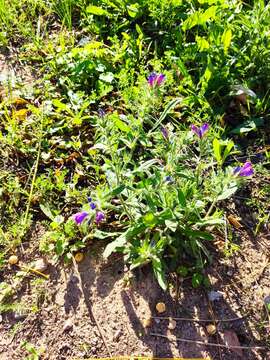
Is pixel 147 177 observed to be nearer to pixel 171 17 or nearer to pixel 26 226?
pixel 26 226

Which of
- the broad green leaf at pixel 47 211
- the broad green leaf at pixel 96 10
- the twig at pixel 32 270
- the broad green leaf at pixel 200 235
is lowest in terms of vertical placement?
the twig at pixel 32 270

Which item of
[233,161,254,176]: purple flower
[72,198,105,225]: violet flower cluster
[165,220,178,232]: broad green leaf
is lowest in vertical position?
[165,220,178,232]: broad green leaf

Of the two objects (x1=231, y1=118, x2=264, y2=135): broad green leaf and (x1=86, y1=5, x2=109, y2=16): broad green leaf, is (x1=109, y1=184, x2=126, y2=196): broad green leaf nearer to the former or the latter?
(x1=231, y1=118, x2=264, y2=135): broad green leaf

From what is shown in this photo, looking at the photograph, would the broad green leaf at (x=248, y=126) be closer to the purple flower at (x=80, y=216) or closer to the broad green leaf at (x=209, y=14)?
the broad green leaf at (x=209, y=14)

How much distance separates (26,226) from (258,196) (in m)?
1.36

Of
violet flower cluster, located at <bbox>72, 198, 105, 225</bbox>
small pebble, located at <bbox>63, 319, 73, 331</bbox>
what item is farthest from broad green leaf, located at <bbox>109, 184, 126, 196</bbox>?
small pebble, located at <bbox>63, 319, 73, 331</bbox>

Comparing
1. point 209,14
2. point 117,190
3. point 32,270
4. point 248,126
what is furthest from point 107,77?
point 32,270

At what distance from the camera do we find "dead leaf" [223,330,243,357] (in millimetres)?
2184

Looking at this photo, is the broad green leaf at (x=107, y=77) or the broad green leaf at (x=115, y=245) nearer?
the broad green leaf at (x=115, y=245)

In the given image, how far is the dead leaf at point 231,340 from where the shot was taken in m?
2.18

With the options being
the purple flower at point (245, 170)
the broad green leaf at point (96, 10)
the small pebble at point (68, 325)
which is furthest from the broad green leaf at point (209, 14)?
the small pebble at point (68, 325)

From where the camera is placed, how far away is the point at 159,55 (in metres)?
3.21

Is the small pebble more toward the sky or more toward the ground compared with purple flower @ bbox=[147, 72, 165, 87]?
A: more toward the ground

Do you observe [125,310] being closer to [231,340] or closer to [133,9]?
[231,340]
